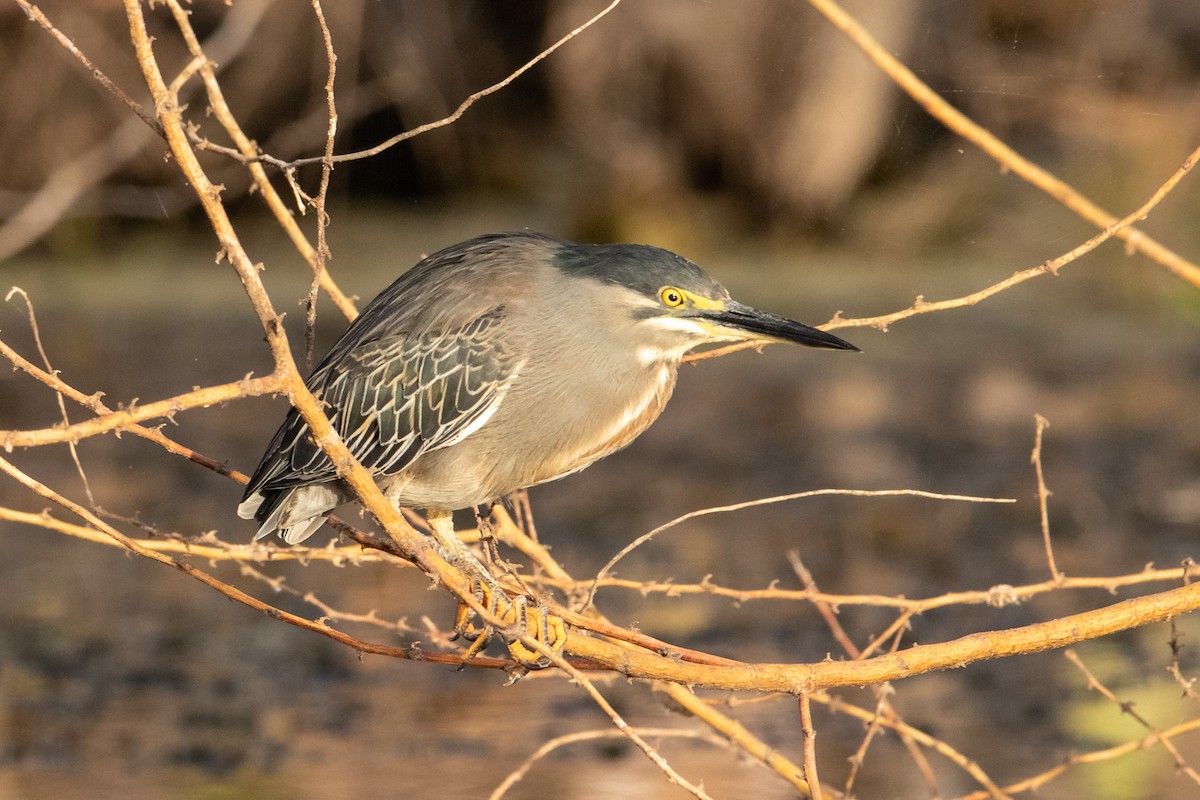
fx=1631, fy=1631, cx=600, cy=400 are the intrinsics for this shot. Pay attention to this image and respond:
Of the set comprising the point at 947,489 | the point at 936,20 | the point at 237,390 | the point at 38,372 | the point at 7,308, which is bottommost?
the point at 237,390

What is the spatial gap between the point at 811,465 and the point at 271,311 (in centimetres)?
532

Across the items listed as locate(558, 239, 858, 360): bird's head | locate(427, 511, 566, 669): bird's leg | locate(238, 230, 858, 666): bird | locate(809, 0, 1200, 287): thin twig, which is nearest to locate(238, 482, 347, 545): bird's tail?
locate(238, 230, 858, 666): bird

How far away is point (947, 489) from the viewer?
22.1 ft

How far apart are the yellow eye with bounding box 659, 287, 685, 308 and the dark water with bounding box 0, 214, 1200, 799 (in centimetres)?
85

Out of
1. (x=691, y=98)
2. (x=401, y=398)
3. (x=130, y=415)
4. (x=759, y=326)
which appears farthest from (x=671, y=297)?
(x=691, y=98)

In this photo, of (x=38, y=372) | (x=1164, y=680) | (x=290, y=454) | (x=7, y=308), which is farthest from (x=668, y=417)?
(x=38, y=372)

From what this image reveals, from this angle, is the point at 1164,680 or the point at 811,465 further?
the point at 811,465

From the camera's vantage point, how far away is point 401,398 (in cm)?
312

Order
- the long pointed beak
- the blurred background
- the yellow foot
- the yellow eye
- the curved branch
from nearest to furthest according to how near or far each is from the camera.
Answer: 1. the curved branch
2. the yellow foot
3. the long pointed beak
4. the yellow eye
5. the blurred background

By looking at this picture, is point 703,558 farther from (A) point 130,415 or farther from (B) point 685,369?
(A) point 130,415

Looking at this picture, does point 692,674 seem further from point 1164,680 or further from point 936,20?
point 936,20

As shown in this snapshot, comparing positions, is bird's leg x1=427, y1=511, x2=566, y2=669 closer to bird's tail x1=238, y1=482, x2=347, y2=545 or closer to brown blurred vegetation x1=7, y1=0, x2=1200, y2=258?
bird's tail x1=238, y1=482, x2=347, y2=545

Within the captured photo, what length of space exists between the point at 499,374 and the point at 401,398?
22 cm

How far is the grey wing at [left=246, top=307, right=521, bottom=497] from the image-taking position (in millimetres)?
3031
